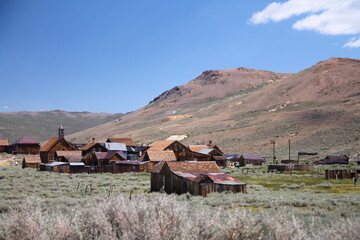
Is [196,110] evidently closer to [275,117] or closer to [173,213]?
[275,117]

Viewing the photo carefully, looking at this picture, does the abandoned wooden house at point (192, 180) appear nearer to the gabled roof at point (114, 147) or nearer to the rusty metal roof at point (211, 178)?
the rusty metal roof at point (211, 178)

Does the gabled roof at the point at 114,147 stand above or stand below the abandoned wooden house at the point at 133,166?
above

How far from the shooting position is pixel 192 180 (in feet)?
91.2

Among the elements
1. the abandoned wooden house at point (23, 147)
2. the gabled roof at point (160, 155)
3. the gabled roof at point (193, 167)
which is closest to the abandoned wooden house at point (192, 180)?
the gabled roof at point (193, 167)

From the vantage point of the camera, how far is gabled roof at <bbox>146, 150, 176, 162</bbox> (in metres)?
54.2

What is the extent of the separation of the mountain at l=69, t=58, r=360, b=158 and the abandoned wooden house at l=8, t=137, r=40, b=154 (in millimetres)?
38508

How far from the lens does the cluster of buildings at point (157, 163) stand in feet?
93.8

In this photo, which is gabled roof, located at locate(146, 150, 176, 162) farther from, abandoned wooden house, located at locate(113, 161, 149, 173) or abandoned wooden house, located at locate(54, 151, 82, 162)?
abandoned wooden house, located at locate(54, 151, 82, 162)

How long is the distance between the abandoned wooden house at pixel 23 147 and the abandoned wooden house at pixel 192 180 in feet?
185

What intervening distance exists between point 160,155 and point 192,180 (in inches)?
1091

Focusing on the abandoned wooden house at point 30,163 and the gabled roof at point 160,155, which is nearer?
the gabled roof at point 160,155

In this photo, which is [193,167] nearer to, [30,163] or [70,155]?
[70,155]

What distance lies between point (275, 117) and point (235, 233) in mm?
108770

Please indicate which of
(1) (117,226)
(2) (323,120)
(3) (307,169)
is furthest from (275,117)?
(1) (117,226)
